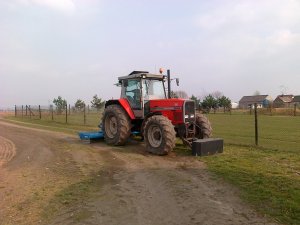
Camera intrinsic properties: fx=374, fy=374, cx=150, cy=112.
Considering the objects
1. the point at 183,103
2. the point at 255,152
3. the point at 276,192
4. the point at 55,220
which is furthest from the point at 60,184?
the point at 255,152

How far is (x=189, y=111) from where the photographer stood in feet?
40.8

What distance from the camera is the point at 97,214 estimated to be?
6.18 meters

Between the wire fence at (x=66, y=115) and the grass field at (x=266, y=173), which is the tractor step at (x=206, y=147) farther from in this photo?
the wire fence at (x=66, y=115)

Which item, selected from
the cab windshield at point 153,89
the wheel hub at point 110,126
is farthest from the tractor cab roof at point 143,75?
the wheel hub at point 110,126

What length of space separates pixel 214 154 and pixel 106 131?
16.2 feet

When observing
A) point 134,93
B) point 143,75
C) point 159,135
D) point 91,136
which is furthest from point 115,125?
point 159,135


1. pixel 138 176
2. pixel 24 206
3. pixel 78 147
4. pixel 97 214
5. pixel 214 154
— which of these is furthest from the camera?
pixel 78 147

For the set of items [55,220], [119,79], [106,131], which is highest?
[119,79]

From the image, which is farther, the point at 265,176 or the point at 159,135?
the point at 159,135

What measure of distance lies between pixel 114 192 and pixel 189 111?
5619mm

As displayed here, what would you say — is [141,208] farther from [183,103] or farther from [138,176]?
[183,103]

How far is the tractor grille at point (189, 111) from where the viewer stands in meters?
12.3

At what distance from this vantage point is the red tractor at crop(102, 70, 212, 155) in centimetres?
1185

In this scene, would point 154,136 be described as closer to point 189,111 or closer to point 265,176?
point 189,111
